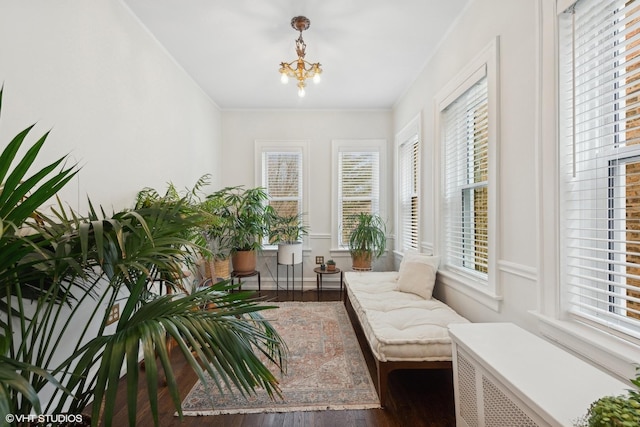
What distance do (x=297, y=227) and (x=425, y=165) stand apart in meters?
1.97

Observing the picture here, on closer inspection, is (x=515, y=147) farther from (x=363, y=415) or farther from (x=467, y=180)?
(x=363, y=415)

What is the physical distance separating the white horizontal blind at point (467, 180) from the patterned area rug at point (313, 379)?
115cm

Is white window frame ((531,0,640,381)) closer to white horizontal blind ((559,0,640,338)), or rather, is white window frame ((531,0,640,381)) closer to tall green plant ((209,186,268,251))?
white horizontal blind ((559,0,640,338))

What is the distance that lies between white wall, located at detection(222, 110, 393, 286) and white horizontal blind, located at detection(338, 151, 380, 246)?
18 cm

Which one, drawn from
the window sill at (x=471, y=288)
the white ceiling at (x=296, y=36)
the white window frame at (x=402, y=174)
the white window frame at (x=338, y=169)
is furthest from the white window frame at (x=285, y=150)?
the window sill at (x=471, y=288)

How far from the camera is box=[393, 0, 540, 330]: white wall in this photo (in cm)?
169

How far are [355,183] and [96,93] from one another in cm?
337

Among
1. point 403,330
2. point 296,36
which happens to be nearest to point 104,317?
point 403,330

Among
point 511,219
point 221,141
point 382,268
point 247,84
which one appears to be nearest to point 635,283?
point 511,219

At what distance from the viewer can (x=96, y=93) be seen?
2.03m

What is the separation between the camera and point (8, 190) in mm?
855

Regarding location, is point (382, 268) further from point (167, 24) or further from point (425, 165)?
point (167, 24)

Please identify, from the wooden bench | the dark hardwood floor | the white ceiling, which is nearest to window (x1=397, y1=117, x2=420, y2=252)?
the white ceiling

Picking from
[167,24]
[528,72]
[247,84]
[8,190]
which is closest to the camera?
[8,190]
